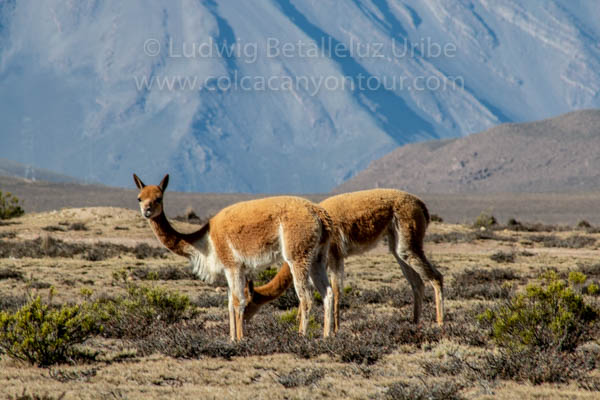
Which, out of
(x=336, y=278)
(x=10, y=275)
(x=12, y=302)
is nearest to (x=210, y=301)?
(x=12, y=302)

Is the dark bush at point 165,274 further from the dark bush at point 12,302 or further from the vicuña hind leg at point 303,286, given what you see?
the vicuña hind leg at point 303,286

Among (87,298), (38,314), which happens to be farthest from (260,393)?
(87,298)

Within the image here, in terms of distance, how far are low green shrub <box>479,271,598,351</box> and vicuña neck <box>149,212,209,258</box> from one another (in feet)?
10.4

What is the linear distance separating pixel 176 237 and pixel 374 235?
2372 mm

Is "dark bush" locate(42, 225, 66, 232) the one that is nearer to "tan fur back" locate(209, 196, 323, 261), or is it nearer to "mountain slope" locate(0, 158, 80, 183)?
"tan fur back" locate(209, 196, 323, 261)

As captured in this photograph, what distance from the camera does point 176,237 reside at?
358 inches

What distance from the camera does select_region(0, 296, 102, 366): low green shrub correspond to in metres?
7.82

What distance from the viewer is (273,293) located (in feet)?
31.4

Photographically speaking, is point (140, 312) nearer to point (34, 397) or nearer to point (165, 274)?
point (34, 397)

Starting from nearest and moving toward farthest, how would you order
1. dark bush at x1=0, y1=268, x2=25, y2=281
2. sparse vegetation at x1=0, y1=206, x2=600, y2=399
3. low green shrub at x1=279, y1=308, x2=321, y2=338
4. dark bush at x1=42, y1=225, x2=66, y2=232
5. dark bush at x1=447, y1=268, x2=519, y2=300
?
sparse vegetation at x1=0, y1=206, x2=600, y2=399 → low green shrub at x1=279, y1=308, x2=321, y2=338 → dark bush at x1=447, y1=268, x2=519, y2=300 → dark bush at x1=0, y1=268, x2=25, y2=281 → dark bush at x1=42, y1=225, x2=66, y2=232

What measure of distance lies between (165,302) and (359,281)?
619 cm

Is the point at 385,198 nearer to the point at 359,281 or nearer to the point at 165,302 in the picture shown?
the point at 165,302

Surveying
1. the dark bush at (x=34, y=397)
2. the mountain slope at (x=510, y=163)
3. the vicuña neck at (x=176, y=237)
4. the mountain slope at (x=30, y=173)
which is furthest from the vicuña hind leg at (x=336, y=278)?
the mountain slope at (x=30, y=173)

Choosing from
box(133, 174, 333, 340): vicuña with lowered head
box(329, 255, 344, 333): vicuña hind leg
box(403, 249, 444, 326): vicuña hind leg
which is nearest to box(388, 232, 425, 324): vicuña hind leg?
box(403, 249, 444, 326): vicuña hind leg
